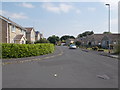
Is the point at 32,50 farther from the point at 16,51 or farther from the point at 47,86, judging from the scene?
the point at 47,86

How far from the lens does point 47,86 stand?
530 centimetres

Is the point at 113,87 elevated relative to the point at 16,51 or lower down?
lower down

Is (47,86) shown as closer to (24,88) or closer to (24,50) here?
(24,88)

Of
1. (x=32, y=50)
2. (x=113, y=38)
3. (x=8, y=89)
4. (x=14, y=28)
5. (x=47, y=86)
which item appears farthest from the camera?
(x=113, y=38)

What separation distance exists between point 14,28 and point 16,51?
1377 centimetres

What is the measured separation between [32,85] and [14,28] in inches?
901

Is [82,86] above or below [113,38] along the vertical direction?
below

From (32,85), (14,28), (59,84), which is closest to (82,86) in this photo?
(59,84)

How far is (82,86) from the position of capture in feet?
17.5

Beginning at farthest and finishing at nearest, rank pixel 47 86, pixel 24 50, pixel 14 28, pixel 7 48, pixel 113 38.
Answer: pixel 113 38 → pixel 14 28 → pixel 24 50 → pixel 7 48 → pixel 47 86

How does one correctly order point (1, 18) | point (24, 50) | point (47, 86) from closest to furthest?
1. point (47, 86)
2. point (24, 50)
3. point (1, 18)

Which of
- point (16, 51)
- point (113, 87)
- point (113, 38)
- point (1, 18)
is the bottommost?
point (113, 87)

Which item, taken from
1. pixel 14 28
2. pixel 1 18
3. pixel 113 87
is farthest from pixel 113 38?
pixel 113 87

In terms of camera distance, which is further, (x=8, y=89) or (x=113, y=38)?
(x=113, y=38)
